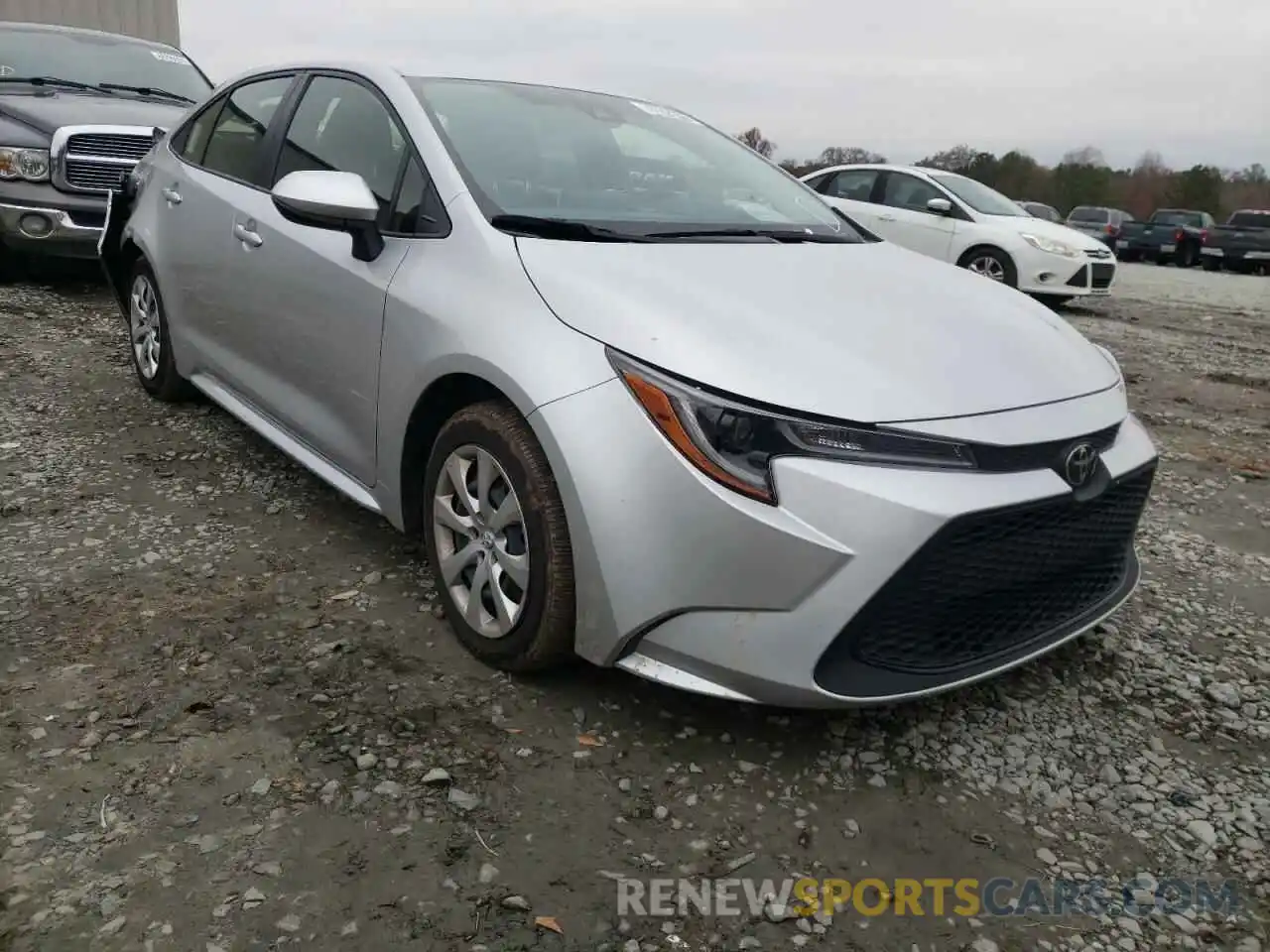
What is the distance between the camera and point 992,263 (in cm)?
1002

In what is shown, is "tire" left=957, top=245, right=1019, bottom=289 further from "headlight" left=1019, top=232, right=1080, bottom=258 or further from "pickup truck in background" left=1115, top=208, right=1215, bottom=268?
"pickup truck in background" left=1115, top=208, right=1215, bottom=268

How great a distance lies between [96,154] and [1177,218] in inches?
1012

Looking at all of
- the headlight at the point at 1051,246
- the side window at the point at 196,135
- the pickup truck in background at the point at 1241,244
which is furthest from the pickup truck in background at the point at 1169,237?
the side window at the point at 196,135

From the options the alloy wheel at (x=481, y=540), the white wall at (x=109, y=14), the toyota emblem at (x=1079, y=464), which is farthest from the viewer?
the white wall at (x=109, y=14)

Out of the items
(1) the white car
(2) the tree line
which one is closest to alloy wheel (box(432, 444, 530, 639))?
(1) the white car

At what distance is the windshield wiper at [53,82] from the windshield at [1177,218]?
24.6m

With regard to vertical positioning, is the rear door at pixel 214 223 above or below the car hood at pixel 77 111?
below

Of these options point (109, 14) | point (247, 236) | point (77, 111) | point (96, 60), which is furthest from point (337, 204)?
point (109, 14)

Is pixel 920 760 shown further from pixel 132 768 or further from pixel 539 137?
pixel 539 137

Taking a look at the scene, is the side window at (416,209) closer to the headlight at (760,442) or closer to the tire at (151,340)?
the headlight at (760,442)

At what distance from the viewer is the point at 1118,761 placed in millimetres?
2438

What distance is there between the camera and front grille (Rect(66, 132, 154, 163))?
6.50 meters

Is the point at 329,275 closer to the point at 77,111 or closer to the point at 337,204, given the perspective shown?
the point at 337,204

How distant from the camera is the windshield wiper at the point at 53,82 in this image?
7.11 meters
